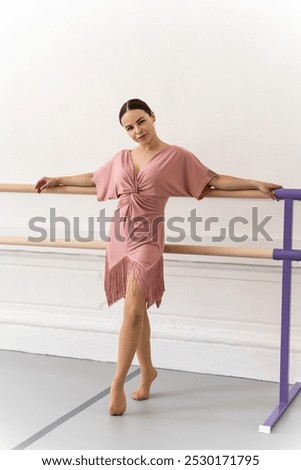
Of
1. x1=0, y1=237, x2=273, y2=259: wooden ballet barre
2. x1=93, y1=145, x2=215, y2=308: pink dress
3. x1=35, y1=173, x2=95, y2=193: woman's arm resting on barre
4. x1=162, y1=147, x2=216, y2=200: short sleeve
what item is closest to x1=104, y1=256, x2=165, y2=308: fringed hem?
x1=93, y1=145, x2=215, y2=308: pink dress

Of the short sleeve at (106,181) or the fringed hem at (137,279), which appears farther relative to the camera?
the short sleeve at (106,181)

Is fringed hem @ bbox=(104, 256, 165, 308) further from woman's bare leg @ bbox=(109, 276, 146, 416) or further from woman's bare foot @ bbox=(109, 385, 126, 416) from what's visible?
woman's bare foot @ bbox=(109, 385, 126, 416)

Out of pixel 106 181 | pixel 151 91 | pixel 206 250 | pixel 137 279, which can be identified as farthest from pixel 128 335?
pixel 151 91

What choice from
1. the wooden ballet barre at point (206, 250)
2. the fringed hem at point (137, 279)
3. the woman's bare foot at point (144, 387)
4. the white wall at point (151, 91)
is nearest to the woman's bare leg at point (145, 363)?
the woman's bare foot at point (144, 387)

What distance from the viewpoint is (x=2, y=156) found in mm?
3363

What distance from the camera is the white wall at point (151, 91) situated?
286cm

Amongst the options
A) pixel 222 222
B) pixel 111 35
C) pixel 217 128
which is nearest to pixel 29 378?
pixel 222 222

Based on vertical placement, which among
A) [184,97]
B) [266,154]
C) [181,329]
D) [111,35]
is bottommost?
[181,329]

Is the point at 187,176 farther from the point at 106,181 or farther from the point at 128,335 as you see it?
the point at 128,335

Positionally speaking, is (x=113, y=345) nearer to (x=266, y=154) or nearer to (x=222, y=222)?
(x=222, y=222)

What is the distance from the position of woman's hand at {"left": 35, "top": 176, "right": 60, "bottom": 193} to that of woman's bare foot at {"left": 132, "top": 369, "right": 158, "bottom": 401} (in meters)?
0.80

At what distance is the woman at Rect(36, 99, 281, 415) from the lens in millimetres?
2471

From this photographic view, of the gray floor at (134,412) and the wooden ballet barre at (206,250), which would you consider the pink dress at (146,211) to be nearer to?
the wooden ballet barre at (206,250)

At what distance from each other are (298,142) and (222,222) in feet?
1.49
